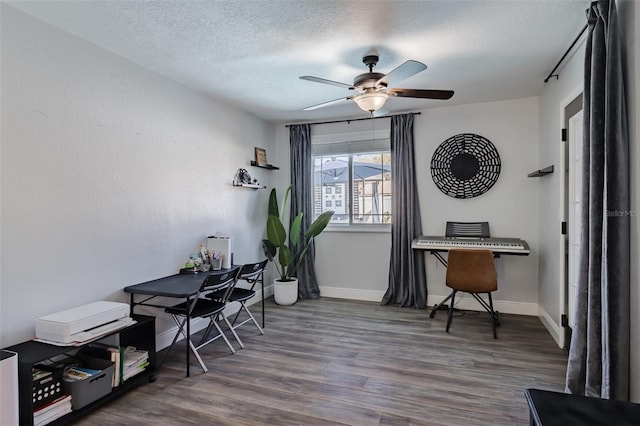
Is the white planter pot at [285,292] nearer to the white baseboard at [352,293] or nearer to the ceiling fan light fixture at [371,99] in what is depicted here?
the white baseboard at [352,293]

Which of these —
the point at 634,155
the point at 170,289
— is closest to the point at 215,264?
the point at 170,289

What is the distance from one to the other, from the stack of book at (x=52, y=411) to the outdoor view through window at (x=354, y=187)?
356 cm

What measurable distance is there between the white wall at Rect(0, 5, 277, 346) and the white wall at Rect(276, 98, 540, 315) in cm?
219

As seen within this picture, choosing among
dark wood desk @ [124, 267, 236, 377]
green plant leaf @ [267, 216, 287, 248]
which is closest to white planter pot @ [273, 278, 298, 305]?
green plant leaf @ [267, 216, 287, 248]

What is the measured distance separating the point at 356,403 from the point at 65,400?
5.89ft

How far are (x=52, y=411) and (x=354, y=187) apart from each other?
154 inches

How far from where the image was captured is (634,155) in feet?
5.79

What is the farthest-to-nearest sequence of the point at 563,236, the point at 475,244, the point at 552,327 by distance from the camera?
1. the point at 475,244
2. the point at 552,327
3. the point at 563,236

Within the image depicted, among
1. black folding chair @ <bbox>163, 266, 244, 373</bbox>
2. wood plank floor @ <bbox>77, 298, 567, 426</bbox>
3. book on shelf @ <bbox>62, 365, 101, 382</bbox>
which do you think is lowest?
wood plank floor @ <bbox>77, 298, 567, 426</bbox>

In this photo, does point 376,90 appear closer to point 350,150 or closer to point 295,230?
point 350,150

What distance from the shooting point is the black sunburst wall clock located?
4176 mm

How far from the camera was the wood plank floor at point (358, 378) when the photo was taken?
7.00ft

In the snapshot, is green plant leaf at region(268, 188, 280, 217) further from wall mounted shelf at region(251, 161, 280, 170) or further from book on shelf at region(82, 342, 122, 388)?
book on shelf at region(82, 342, 122, 388)

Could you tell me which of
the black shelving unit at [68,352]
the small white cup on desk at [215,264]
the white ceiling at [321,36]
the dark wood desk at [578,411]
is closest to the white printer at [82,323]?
the black shelving unit at [68,352]
